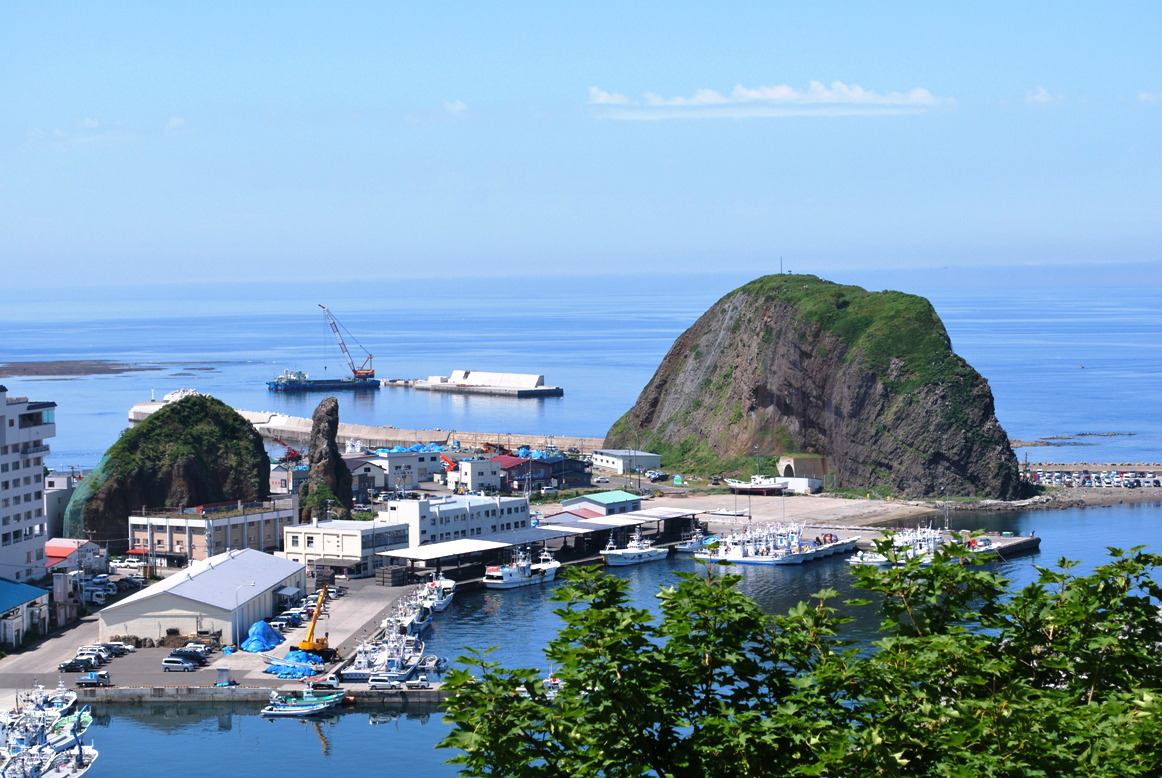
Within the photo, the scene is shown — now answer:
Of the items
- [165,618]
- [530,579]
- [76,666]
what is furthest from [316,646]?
[530,579]

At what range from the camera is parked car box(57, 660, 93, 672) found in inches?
1256

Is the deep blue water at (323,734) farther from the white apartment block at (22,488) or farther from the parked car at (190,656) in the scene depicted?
the white apartment block at (22,488)

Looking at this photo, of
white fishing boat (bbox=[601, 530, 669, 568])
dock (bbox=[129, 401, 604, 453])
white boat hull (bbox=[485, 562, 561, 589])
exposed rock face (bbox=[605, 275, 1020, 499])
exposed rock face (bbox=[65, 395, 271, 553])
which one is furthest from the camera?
dock (bbox=[129, 401, 604, 453])

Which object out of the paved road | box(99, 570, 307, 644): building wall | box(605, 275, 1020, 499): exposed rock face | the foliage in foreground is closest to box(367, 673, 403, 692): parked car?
the paved road

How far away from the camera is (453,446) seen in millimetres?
81188

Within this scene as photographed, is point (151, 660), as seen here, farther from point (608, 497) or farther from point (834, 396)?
point (834, 396)

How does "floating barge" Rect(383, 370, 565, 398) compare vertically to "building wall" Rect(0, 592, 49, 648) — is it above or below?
above

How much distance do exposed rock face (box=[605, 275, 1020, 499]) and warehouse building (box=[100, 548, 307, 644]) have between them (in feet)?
119

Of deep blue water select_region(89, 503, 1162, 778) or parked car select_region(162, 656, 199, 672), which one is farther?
parked car select_region(162, 656, 199, 672)

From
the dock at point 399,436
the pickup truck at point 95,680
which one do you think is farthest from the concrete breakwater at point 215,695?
the dock at point 399,436

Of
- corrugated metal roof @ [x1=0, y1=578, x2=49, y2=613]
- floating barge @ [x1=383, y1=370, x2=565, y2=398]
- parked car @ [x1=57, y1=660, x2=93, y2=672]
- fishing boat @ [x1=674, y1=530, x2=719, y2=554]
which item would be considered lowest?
parked car @ [x1=57, y1=660, x2=93, y2=672]

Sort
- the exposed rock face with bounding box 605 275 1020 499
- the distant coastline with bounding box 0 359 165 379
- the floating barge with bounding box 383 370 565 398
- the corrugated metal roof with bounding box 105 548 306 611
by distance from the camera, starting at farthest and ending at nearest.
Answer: the distant coastline with bounding box 0 359 165 379 < the floating barge with bounding box 383 370 565 398 < the exposed rock face with bounding box 605 275 1020 499 < the corrugated metal roof with bounding box 105 548 306 611

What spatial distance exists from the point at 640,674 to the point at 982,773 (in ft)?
8.95

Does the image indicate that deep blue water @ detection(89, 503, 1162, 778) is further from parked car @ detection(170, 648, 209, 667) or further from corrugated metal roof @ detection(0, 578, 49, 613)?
corrugated metal roof @ detection(0, 578, 49, 613)
